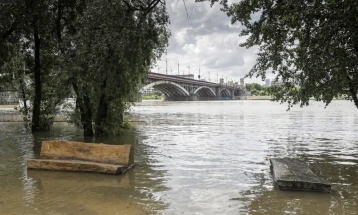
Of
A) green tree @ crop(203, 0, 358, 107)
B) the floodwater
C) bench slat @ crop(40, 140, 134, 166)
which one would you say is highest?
green tree @ crop(203, 0, 358, 107)

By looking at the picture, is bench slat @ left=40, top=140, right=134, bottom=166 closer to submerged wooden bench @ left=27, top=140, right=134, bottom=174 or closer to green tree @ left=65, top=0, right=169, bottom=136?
submerged wooden bench @ left=27, top=140, right=134, bottom=174

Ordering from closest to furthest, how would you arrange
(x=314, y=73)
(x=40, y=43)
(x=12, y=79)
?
(x=314, y=73) < (x=40, y=43) < (x=12, y=79)

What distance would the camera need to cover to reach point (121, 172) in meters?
8.45

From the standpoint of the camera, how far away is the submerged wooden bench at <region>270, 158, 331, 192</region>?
6.81m

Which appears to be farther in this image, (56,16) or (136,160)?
(56,16)

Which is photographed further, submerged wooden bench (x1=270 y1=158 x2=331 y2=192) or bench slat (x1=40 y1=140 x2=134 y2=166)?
bench slat (x1=40 y1=140 x2=134 y2=166)

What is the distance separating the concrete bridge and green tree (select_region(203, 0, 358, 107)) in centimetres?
5335

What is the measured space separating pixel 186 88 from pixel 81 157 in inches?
3651

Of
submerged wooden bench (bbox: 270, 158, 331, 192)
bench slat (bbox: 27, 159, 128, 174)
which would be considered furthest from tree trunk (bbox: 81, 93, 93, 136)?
submerged wooden bench (bbox: 270, 158, 331, 192)

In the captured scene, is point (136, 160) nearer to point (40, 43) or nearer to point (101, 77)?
point (101, 77)

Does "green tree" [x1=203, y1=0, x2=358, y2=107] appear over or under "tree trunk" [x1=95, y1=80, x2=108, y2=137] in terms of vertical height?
over

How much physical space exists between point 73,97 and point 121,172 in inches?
390

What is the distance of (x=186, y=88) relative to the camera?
101 metres

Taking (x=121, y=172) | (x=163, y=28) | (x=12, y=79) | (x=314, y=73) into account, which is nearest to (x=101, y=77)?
(x=163, y=28)
